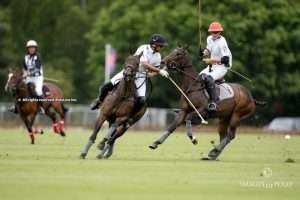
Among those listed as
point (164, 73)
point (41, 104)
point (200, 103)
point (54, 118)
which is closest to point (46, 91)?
point (41, 104)

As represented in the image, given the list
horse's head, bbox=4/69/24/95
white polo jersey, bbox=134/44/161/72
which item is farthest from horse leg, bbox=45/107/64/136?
white polo jersey, bbox=134/44/161/72

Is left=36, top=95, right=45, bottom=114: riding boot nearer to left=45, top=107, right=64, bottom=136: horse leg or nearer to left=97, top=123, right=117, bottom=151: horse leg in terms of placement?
left=45, top=107, right=64, bottom=136: horse leg

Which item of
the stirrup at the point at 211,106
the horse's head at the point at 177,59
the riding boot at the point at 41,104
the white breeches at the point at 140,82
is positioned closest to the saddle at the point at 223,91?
the stirrup at the point at 211,106

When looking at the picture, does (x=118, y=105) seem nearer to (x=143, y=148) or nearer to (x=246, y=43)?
(x=143, y=148)

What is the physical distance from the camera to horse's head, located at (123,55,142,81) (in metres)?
22.8

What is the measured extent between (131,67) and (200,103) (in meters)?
2.81

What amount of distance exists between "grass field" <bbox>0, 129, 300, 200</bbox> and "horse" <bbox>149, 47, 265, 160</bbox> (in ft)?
2.04

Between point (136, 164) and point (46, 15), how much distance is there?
64.7 meters

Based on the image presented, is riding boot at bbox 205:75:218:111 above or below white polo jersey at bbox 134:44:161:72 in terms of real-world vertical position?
below

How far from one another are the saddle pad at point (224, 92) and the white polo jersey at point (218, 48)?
A: 640 millimetres

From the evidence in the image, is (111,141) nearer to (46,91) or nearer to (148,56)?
(148,56)

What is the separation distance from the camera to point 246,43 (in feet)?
210

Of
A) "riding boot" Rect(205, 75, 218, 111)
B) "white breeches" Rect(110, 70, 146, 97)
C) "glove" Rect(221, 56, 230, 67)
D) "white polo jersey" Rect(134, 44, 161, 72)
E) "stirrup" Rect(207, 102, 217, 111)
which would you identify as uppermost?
"white polo jersey" Rect(134, 44, 161, 72)

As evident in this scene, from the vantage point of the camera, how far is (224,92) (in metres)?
25.5
